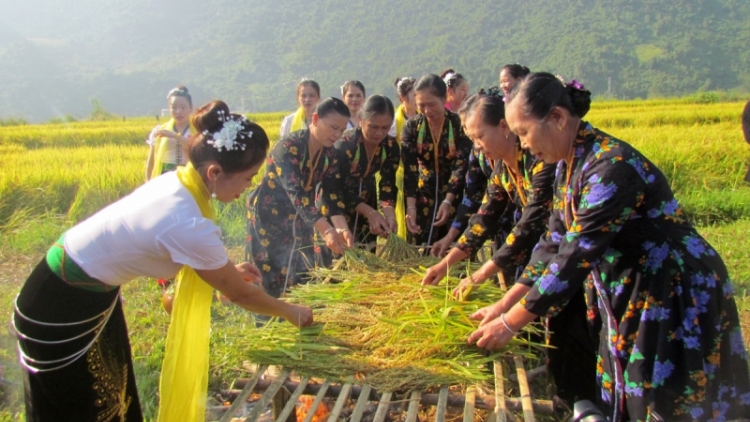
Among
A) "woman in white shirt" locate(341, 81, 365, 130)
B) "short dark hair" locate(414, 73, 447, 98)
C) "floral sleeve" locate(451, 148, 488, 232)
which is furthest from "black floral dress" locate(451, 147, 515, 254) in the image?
"woman in white shirt" locate(341, 81, 365, 130)

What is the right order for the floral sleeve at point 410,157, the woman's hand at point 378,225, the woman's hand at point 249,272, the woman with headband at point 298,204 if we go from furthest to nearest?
the floral sleeve at point 410,157 → the woman's hand at point 378,225 → the woman with headband at point 298,204 → the woman's hand at point 249,272

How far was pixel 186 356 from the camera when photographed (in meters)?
2.10

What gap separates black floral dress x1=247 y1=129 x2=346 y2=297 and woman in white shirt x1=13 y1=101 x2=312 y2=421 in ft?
4.86

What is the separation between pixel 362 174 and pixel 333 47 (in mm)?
60655

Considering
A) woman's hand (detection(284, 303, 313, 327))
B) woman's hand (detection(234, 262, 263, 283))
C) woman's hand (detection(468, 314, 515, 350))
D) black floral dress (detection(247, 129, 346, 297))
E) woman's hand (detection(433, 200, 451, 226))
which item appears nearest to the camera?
woman's hand (detection(468, 314, 515, 350))

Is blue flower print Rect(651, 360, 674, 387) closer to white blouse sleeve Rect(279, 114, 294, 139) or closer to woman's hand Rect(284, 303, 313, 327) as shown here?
woman's hand Rect(284, 303, 313, 327)

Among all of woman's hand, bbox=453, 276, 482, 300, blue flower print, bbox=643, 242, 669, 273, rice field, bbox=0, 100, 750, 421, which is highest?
blue flower print, bbox=643, 242, 669, 273

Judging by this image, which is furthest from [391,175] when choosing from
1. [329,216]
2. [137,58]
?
[137,58]

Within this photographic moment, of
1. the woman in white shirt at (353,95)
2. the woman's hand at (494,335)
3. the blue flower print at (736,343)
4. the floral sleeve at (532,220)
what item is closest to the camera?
the blue flower print at (736,343)

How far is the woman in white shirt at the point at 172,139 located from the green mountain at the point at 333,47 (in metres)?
41.8

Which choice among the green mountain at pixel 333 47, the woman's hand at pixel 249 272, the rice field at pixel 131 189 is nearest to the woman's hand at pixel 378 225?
the rice field at pixel 131 189

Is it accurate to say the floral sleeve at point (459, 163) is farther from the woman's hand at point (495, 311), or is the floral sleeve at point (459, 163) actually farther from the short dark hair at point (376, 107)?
the woman's hand at point (495, 311)

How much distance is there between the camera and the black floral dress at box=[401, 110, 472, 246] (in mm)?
4336

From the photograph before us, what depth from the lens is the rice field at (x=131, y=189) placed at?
12.0 ft
